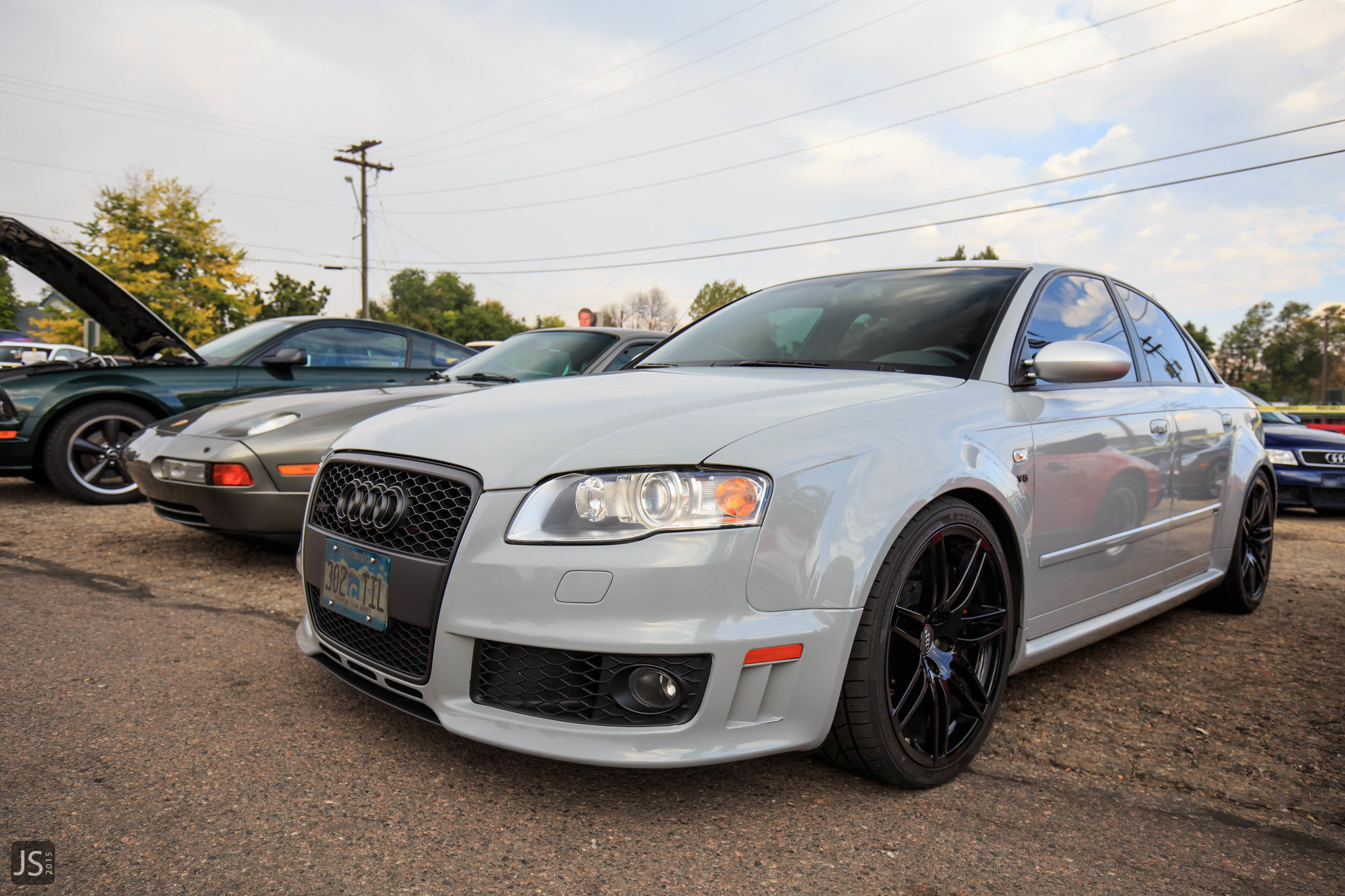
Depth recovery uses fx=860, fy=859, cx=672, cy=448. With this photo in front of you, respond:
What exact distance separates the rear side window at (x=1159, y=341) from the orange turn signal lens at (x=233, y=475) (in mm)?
3819

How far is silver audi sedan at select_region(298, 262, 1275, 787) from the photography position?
1793 millimetres

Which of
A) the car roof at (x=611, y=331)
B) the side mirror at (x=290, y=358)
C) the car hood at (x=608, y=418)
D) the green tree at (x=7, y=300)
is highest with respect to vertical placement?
the green tree at (x=7, y=300)

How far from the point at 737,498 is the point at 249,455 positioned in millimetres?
2869

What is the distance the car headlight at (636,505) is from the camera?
1.80 m

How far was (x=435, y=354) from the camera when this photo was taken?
23.1ft

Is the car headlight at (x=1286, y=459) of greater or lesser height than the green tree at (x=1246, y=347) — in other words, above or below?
below

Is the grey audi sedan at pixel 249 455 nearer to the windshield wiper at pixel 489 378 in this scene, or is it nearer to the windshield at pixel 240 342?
the windshield wiper at pixel 489 378

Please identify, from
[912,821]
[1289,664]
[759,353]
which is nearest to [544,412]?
[759,353]

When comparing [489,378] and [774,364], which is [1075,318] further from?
[489,378]

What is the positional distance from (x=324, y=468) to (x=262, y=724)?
0.71 m

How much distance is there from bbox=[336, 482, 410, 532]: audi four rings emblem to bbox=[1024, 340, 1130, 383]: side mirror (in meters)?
1.85

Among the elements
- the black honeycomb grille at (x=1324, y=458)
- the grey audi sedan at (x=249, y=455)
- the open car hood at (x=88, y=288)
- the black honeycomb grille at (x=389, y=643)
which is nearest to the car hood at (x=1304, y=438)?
the black honeycomb grille at (x=1324, y=458)

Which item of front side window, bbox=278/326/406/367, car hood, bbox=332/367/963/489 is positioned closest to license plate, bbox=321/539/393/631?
car hood, bbox=332/367/963/489

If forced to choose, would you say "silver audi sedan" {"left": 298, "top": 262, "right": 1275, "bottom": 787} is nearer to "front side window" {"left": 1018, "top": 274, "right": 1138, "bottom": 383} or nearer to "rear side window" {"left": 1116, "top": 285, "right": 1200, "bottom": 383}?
"front side window" {"left": 1018, "top": 274, "right": 1138, "bottom": 383}
